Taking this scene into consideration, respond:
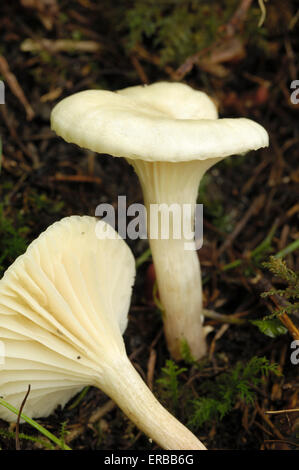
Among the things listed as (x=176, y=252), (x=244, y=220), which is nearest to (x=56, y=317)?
(x=176, y=252)

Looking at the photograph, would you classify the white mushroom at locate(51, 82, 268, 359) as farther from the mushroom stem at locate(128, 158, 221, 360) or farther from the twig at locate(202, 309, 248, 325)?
the twig at locate(202, 309, 248, 325)

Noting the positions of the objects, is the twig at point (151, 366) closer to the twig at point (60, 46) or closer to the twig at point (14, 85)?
the twig at point (14, 85)

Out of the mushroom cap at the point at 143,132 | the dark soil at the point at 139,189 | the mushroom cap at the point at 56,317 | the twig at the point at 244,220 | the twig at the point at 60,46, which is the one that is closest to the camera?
the mushroom cap at the point at 143,132

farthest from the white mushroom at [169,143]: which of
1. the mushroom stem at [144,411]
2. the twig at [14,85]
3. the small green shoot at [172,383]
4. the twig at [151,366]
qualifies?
the twig at [14,85]

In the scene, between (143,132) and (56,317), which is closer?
(143,132)

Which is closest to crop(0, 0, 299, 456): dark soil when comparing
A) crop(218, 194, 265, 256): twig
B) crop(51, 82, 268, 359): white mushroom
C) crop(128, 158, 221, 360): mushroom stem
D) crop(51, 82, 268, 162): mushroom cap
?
crop(218, 194, 265, 256): twig

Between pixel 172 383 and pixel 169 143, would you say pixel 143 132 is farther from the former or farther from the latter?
pixel 172 383
